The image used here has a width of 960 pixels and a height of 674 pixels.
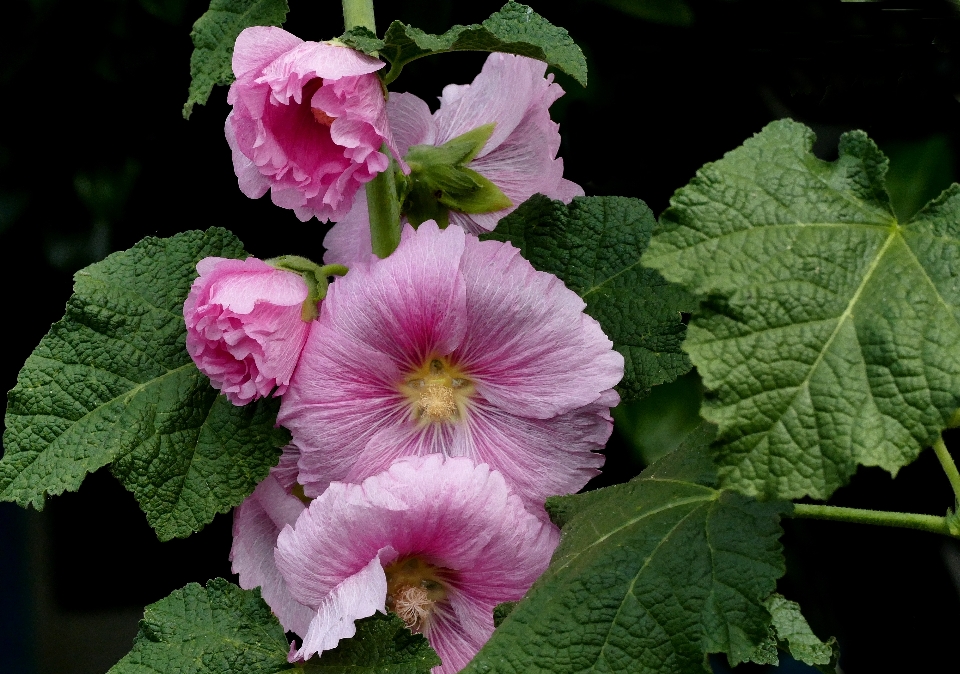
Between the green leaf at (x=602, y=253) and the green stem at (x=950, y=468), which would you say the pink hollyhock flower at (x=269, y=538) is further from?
the green stem at (x=950, y=468)

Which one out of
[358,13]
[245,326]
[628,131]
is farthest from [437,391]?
[628,131]

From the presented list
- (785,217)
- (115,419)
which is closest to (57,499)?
(115,419)

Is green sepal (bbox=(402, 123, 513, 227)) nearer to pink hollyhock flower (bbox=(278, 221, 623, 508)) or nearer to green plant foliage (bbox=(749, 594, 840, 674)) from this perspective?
pink hollyhock flower (bbox=(278, 221, 623, 508))

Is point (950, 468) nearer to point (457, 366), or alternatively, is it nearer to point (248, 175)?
point (457, 366)

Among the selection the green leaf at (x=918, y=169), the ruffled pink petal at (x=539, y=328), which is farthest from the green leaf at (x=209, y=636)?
the green leaf at (x=918, y=169)

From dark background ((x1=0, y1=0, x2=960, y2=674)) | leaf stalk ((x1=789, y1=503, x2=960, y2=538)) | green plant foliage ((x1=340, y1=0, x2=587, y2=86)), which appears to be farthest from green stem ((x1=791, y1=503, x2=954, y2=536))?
dark background ((x1=0, y1=0, x2=960, y2=674))

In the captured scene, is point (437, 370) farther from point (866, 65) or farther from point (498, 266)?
point (866, 65)
